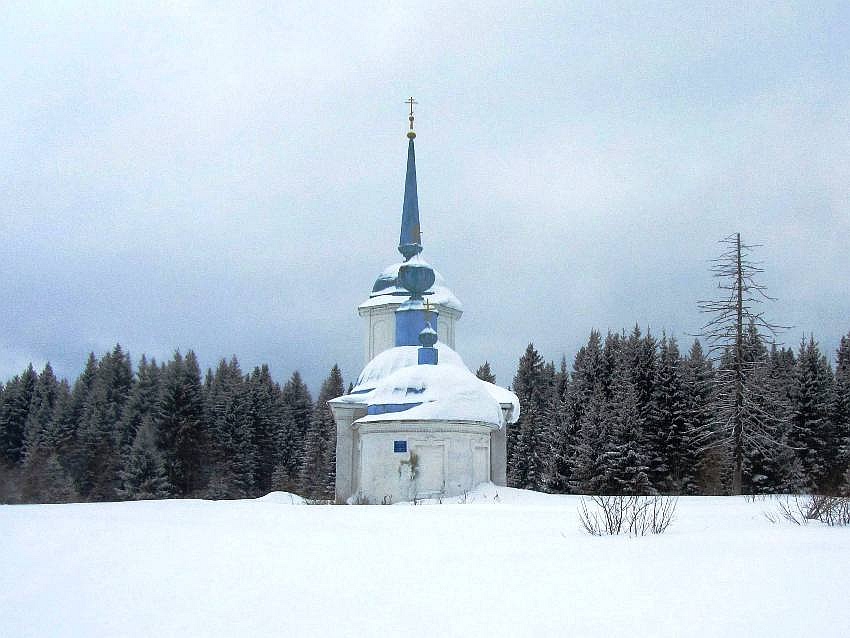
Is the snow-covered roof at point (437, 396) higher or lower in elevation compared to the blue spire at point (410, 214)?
lower

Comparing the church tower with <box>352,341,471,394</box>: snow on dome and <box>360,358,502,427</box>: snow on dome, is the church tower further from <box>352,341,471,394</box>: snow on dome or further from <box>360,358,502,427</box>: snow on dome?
<box>360,358,502,427</box>: snow on dome

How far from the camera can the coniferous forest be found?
43.6 metres

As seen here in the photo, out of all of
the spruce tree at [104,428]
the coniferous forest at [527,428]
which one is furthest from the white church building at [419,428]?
the spruce tree at [104,428]

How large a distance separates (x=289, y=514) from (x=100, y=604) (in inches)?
325

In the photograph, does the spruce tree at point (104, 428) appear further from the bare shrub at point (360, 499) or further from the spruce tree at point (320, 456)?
the bare shrub at point (360, 499)

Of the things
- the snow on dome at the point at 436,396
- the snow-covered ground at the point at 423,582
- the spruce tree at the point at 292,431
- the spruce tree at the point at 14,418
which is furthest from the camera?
the spruce tree at the point at 14,418

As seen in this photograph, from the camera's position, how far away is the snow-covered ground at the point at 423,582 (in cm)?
618

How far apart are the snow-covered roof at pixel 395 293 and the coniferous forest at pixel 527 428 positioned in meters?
10.8

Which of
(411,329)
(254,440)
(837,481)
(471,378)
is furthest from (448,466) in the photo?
(254,440)

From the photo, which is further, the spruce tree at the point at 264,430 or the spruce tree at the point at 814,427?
the spruce tree at the point at 264,430

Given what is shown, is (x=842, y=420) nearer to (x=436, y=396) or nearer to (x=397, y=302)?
(x=397, y=302)

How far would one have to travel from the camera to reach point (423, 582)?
24.6ft

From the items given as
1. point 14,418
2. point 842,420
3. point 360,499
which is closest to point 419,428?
point 360,499

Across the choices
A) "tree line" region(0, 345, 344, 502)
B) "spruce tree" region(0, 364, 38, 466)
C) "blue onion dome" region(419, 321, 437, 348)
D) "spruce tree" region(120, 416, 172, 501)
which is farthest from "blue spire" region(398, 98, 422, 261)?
"spruce tree" region(0, 364, 38, 466)
